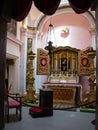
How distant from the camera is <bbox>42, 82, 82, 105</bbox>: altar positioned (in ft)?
30.1

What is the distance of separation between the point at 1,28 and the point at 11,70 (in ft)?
18.2

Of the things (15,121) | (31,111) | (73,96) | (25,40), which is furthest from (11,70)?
(15,121)

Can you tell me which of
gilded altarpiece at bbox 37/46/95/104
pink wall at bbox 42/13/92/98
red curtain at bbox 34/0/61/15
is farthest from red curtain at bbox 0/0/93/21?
pink wall at bbox 42/13/92/98

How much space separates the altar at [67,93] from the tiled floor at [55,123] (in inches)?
94.3

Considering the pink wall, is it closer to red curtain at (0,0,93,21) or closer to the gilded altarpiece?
the gilded altarpiece

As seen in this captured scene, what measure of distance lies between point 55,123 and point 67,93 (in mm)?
3651

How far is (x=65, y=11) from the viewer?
444 inches

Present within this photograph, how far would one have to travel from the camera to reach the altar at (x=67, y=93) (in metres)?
9.17

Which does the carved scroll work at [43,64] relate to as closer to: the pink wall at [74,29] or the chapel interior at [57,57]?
the chapel interior at [57,57]

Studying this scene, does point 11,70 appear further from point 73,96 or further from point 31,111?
point 31,111

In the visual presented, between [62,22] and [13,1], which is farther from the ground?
[62,22]

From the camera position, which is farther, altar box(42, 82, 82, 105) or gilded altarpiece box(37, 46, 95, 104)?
gilded altarpiece box(37, 46, 95, 104)

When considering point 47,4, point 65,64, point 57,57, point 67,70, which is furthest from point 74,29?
point 47,4

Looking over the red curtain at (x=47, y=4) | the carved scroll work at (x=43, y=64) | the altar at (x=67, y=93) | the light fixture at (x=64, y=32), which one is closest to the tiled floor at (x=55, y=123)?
the altar at (x=67, y=93)
